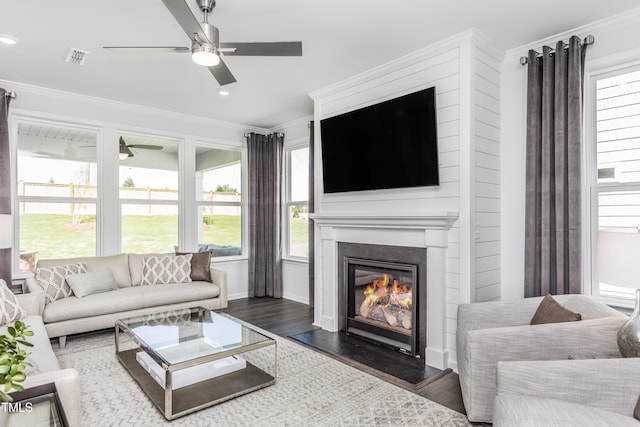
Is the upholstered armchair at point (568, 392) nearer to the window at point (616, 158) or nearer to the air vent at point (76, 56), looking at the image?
the window at point (616, 158)

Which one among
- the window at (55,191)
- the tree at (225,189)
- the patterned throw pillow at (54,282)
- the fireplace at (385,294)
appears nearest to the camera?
the fireplace at (385,294)

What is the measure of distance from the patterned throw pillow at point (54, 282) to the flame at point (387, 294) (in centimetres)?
302

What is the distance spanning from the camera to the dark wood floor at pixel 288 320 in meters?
2.58

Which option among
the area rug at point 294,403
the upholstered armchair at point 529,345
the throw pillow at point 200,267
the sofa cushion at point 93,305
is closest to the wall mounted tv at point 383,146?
the upholstered armchair at point 529,345

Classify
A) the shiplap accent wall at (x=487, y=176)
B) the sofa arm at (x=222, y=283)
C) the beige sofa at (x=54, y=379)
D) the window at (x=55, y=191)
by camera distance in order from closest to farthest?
the beige sofa at (x=54, y=379) → the shiplap accent wall at (x=487, y=176) → the window at (x=55, y=191) → the sofa arm at (x=222, y=283)

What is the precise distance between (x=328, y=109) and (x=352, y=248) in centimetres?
154

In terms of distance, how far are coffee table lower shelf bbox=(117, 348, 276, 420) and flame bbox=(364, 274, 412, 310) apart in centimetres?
137

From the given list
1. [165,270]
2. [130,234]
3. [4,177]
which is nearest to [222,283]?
[165,270]

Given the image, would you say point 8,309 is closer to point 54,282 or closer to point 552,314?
point 54,282

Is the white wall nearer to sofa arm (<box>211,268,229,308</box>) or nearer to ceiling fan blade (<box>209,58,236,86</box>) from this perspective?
ceiling fan blade (<box>209,58,236,86</box>)

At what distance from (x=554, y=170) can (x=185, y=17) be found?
2.76m

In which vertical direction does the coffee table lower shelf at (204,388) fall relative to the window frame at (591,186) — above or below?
below

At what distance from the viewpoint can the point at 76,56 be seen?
3.27 m

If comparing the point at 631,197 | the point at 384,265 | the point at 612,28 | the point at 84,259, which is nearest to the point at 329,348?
the point at 384,265
